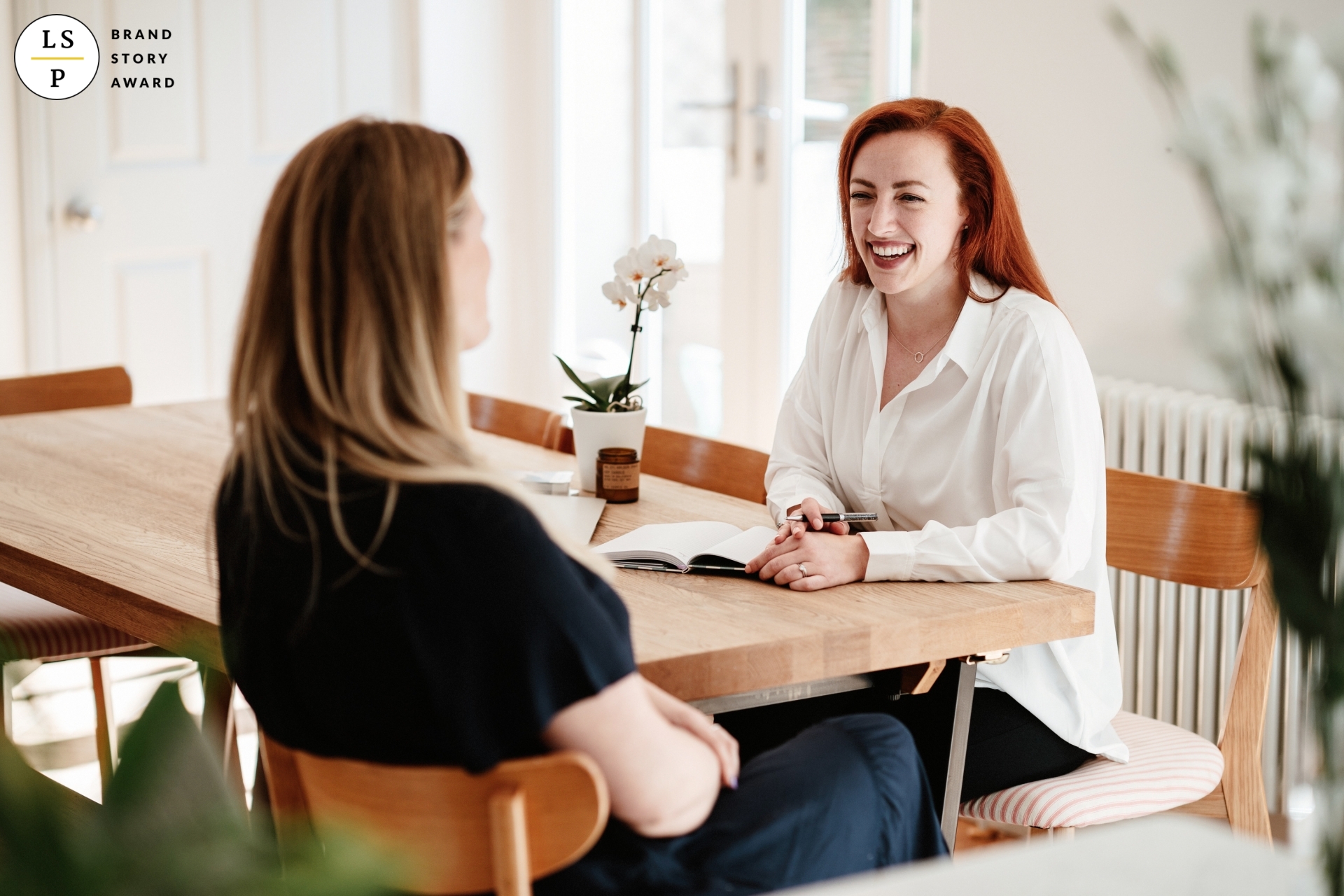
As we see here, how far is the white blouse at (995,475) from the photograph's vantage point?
1.73 m

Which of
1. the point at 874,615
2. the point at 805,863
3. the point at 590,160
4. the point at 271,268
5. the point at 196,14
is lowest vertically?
the point at 805,863

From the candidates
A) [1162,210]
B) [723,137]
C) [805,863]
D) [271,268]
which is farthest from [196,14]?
[805,863]

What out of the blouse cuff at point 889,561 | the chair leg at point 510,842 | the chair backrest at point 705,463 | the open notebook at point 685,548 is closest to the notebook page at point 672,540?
the open notebook at point 685,548

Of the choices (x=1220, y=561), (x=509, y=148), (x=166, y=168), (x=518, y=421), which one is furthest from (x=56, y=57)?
(x=1220, y=561)

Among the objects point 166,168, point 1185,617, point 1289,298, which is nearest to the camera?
point 1289,298

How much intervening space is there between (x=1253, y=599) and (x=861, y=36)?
215cm

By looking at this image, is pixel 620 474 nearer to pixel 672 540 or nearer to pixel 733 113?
pixel 672 540

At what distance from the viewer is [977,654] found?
1.60 metres

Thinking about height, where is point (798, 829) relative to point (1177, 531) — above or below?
below

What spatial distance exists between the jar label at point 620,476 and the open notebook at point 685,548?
228mm

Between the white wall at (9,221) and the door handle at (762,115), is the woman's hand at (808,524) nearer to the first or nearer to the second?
the door handle at (762,115)

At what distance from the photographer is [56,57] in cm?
399

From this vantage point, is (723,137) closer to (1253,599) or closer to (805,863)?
(1253,599)

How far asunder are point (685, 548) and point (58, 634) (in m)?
1.19
